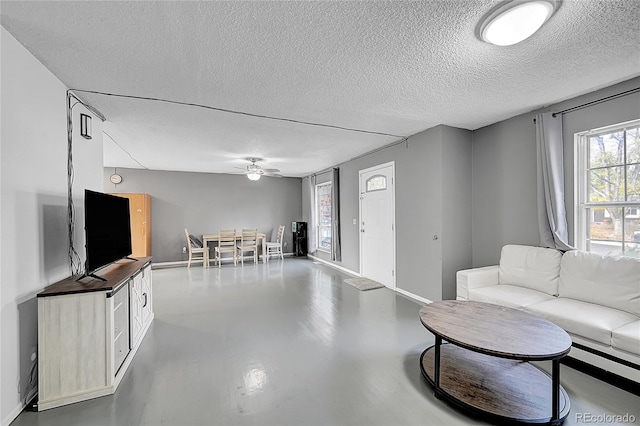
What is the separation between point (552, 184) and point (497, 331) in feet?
6.42

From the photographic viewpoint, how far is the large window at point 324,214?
7.26 metres

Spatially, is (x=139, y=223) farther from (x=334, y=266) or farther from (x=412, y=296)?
(x=412, y=296)

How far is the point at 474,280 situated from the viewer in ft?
10.2

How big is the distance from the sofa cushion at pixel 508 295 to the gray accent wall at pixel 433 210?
688 millimetres

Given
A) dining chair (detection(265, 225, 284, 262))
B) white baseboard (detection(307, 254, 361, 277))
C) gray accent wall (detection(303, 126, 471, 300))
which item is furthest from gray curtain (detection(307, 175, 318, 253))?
gray accent wall (detection(303, 126, 471, 300))

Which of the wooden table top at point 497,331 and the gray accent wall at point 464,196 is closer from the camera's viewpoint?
the wooden table top at point 497,331

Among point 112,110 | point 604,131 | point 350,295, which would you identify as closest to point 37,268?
point 112,110

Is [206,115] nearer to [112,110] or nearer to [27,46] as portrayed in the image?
[112,110]

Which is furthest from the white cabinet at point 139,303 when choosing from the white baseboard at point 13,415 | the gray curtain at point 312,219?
the gray curtain at point 312,219

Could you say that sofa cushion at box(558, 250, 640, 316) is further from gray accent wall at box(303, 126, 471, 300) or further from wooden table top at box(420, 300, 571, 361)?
gray accent wall at box(303, 126, 471, 300)

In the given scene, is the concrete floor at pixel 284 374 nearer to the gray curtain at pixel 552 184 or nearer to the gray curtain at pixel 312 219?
the gray curtain at pixel 552 184

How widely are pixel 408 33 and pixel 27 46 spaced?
258 cm

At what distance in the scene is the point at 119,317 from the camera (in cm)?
225

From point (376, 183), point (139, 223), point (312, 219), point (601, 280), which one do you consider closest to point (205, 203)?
point (139, 223)
